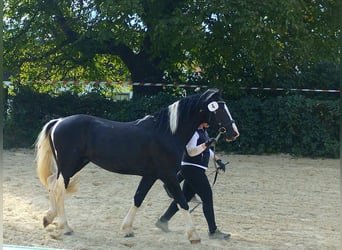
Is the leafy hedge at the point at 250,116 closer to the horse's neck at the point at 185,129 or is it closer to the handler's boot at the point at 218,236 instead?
the handler's boot at the point at 218,236

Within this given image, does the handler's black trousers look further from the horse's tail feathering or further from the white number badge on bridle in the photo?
the horse's tail feathering

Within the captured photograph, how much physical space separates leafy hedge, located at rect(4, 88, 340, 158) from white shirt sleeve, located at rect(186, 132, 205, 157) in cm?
743

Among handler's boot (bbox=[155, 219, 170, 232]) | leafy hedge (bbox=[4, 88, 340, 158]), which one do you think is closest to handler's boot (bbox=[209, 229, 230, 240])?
handler's boot (bbox=[155, 219, 170, 232])

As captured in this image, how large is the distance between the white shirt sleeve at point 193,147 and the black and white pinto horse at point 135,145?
121mm

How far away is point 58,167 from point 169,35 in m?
6.54

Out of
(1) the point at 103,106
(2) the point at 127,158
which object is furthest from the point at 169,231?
(1) the point at 103,106

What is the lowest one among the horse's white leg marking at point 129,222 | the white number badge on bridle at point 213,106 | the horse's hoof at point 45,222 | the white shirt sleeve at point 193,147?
the horse's hoof at point 45,222

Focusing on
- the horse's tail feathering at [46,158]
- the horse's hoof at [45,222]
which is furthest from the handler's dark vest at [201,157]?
the horse's hoof at [45,222]

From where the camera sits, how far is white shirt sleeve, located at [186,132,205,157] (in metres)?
4.55

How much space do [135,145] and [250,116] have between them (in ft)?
25.9

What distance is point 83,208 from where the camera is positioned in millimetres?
6016

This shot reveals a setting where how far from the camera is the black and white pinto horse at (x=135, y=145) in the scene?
4.41 metres

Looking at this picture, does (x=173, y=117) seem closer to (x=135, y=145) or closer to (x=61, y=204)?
(x=135, y=145)

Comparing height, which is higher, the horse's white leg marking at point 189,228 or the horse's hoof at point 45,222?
the horse's white leg marking at point 189,228
